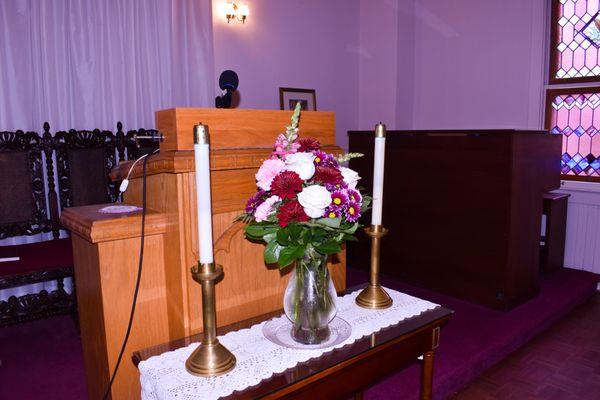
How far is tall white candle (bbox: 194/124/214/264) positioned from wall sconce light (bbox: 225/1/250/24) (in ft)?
11.1

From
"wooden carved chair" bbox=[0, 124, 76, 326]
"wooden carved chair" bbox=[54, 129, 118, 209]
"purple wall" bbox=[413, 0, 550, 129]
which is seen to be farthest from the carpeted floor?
"wooden carved chair" bbox=[54, 129, 118, 209]

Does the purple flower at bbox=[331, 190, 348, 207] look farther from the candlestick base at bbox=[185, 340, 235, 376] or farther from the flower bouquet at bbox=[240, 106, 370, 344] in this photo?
the candlestick base at bbox=[185, 340, 235, 376]

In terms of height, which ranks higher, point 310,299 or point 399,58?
point 399,58

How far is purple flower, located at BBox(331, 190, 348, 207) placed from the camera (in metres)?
1.03

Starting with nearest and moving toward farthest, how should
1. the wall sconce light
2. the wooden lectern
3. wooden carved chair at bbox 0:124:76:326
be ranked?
the wooden lectern, wooden carved chair at bbox 0:124:76:326, the wall sconce light

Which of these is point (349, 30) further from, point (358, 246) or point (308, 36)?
point (358, 246)

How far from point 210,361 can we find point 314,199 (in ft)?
1.35

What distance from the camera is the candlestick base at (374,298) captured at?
54.9 inches

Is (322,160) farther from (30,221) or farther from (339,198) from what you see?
(30,221)

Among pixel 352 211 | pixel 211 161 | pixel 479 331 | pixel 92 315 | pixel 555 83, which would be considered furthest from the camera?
Answer: pixel 555 83

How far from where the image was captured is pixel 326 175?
1.05 m

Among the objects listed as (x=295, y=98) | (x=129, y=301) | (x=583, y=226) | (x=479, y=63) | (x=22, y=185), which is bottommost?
(x=583, y=226)

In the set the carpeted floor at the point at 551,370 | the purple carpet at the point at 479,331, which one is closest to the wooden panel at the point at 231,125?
the purple carpet at the point at 479,331

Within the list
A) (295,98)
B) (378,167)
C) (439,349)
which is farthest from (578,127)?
(378,167)
